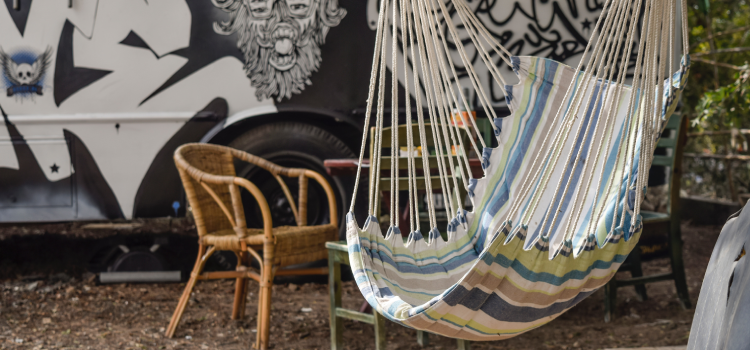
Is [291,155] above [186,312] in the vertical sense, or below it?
above

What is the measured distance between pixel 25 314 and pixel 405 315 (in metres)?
2.31

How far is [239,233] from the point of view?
2117 mm

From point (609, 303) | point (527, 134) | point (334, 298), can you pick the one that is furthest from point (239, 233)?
point (609, 303)

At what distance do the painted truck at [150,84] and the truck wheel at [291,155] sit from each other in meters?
0.06

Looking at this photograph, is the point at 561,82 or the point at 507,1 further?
the point at 507,1

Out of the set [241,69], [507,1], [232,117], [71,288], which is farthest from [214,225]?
[507,1]

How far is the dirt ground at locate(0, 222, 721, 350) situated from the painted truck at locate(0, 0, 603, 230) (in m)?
0.31

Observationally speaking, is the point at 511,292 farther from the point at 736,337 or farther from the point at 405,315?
the point at 736,337

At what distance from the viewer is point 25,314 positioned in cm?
259

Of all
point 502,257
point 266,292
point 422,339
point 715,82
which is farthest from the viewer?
point 715,82

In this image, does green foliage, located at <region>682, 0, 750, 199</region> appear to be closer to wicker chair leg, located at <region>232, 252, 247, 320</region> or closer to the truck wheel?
the truck wheel

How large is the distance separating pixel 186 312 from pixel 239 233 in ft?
2.54

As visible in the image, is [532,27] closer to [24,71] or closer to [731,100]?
[731,100]

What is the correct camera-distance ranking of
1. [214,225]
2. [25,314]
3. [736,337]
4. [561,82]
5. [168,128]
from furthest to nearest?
[168,128] → [25,314] → [214,225] → [561,82] → [736,337]
